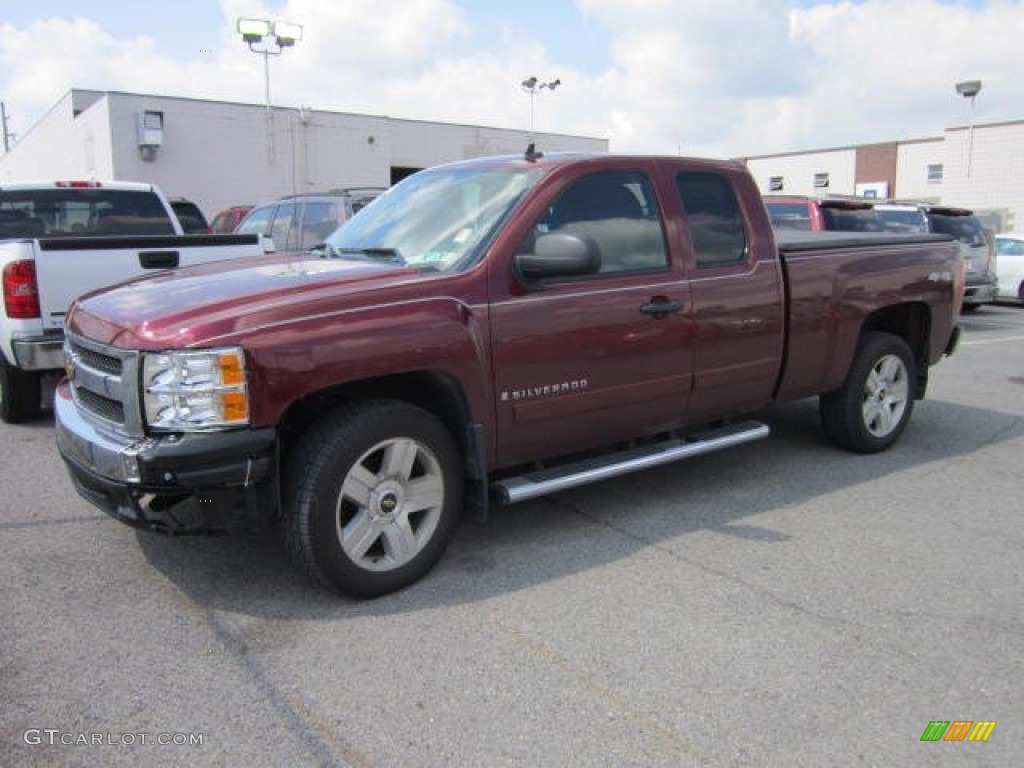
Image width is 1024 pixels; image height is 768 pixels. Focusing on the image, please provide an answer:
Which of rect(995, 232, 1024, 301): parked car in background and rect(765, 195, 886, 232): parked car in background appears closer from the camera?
rect(765, 195, 886, 232): parked car in background

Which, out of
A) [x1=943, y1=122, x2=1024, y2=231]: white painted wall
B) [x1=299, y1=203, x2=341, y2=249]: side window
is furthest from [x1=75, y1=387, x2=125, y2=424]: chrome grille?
[x1=943, y1=122, x2=1024, y2=231]: white painted wall

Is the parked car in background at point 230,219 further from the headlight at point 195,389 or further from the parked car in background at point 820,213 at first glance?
the headlight at point 195,389

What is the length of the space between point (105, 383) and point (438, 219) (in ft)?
5.78

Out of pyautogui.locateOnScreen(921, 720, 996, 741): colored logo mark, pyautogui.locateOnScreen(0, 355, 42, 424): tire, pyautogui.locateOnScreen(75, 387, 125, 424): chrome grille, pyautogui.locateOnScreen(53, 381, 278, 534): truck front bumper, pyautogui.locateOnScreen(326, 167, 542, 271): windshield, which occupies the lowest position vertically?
pyautogui.locateOnScreen(921, 720, 996, 741): colored logo mark

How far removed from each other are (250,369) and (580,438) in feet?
5.80

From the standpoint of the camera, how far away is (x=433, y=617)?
3527mm

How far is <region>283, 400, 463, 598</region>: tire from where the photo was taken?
3.44 m

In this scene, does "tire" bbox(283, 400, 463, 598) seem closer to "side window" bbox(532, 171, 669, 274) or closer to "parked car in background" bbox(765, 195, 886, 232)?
"side window" bbox(532, 171, 669, 274)

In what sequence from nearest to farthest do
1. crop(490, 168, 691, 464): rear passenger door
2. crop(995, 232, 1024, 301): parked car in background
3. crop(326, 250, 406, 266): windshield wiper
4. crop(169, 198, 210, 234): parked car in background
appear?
1. crop(490, 168, 691, 464): rear passenger door
2. crop(326, 250, 406, 266): windshield wiper
3. crop(169, 198, 210, 234): parked car in background
4. crop(995, 232, 1024, 301): parked car in background

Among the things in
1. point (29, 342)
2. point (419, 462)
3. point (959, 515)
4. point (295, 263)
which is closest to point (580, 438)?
point (419, 462)

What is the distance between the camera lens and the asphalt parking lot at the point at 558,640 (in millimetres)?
2711

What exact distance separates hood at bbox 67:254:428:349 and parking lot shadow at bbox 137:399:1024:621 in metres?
1.17

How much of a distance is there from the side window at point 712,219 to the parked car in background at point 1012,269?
15992 mm

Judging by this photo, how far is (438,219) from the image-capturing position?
14.3 feet
